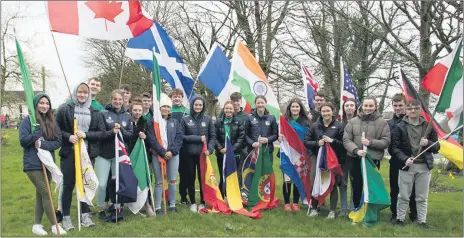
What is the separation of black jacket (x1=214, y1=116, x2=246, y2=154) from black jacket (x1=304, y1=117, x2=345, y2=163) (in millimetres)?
1149

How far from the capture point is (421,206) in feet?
20.1

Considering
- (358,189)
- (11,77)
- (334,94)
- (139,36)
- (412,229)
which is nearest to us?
(412,229)

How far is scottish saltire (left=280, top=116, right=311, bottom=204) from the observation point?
7.14m

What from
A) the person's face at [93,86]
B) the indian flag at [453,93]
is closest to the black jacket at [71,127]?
the person's face at [93,86]

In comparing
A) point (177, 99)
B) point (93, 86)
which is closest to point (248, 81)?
point (177, 99)

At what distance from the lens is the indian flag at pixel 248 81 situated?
319 inches

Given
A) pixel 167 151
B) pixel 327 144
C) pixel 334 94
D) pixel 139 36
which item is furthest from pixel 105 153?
pixel 334 94

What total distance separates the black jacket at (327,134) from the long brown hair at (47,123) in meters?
3.75

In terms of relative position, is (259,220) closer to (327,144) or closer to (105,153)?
(327,144)

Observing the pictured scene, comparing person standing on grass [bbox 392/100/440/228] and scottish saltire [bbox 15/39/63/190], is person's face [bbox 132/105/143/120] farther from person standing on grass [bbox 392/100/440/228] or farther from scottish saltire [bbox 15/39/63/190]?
person standing on grass [bbox 392/100/440/228]

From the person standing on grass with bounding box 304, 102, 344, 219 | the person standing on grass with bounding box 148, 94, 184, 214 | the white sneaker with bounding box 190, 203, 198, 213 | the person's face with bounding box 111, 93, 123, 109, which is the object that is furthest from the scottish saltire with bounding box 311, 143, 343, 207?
the person's face with bounding box 111, 93, 123, 109

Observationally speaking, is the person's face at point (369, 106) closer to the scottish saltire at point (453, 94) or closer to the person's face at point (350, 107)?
the person's face at point (350, 107)

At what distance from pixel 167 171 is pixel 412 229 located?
379 cm

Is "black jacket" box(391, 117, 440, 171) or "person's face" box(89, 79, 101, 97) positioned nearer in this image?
"black jacket" box(391, 117, 440, 171)
